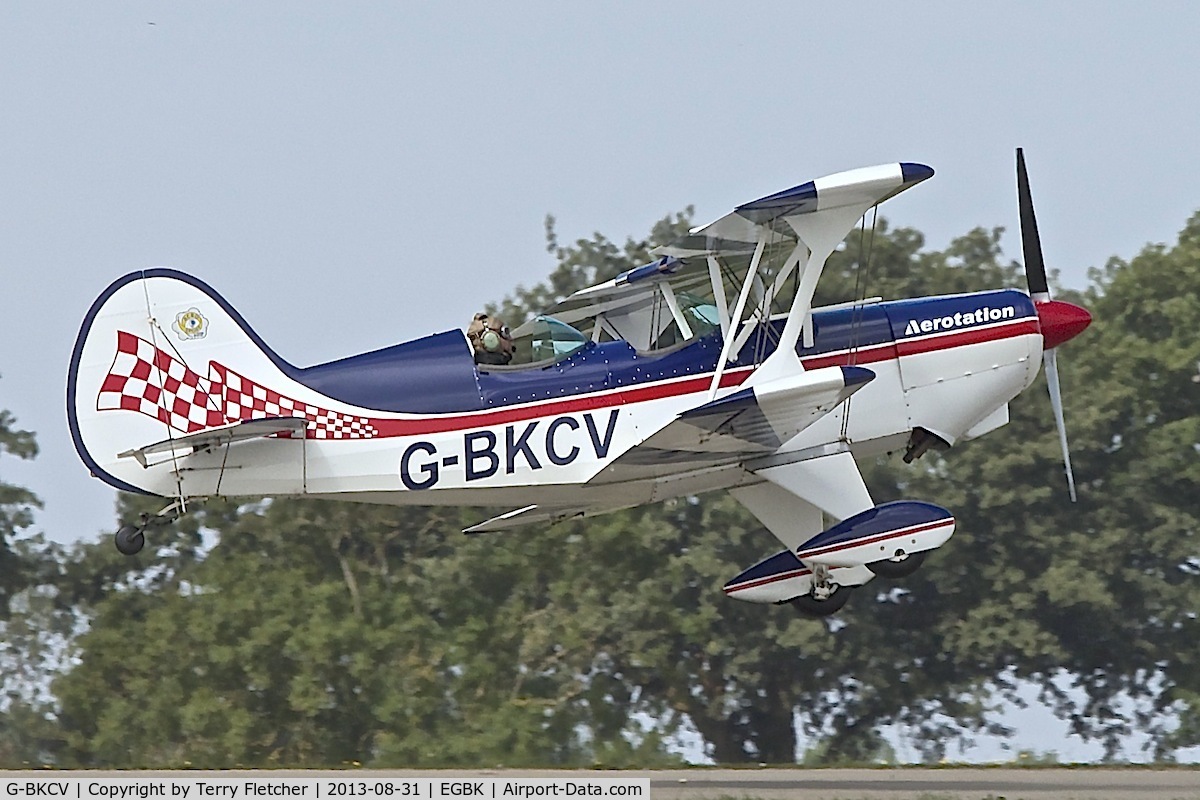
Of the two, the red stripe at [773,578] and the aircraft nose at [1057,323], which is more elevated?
the aircraft nose at [1057,323]

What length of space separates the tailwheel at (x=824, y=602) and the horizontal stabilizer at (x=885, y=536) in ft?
3.38

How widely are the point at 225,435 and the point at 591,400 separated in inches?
118

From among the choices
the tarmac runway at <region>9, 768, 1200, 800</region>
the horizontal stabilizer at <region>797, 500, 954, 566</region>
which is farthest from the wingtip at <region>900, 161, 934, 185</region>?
the tarmac runway at <region>9, 768, 1200, 800</region>

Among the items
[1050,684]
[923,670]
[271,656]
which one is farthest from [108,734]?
[1050,684]

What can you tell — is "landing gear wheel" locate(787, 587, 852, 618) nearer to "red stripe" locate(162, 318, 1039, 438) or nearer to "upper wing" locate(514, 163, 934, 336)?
"red stripe" locate(162, 318, 1039, 438)

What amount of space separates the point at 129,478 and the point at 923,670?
788 inches

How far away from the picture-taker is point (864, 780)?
1497 centimetres

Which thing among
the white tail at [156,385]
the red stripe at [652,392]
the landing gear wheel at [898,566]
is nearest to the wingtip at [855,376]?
the red stripe at [652,392]

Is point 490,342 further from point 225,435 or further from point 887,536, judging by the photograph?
point 887,536

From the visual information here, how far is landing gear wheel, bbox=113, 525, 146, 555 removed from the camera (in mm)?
14436

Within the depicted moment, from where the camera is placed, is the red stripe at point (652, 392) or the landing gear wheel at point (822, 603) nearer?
the red stripe at point (652, 392)

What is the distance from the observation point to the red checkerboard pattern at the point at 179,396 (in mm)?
14688

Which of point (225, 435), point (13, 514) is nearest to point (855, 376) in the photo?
point (225, 435)

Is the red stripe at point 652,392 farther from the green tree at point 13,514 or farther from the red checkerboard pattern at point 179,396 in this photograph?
the green tree at point 13,514
